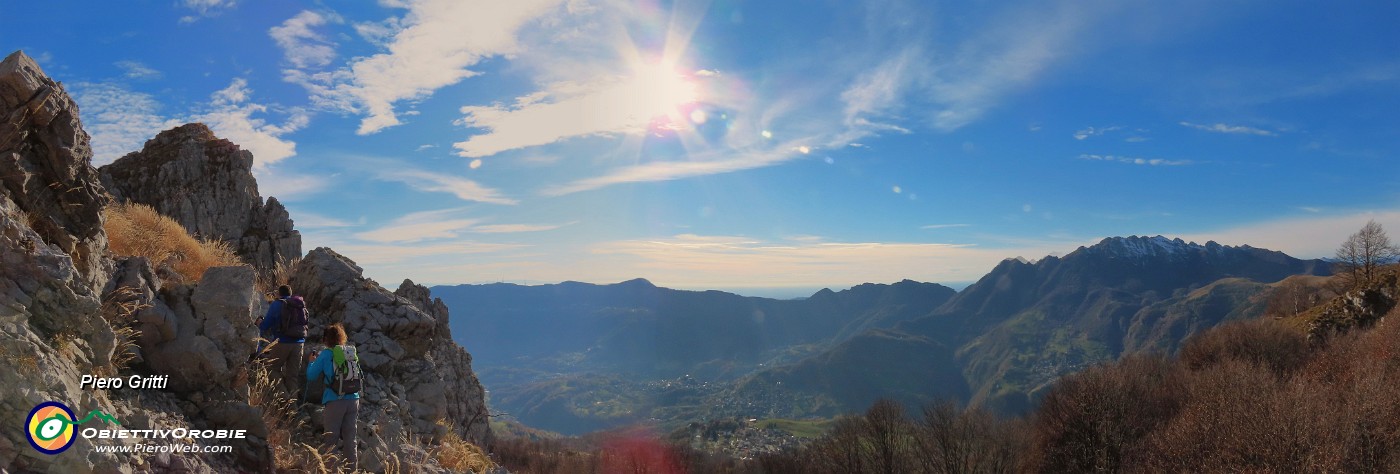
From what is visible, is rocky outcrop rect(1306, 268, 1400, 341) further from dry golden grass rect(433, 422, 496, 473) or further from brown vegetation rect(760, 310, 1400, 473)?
dry golden grass rect(433, 422, 496, 473)

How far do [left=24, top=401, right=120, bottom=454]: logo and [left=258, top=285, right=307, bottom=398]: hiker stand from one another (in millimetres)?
5220

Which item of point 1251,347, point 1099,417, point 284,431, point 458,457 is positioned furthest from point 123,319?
point 1251,347

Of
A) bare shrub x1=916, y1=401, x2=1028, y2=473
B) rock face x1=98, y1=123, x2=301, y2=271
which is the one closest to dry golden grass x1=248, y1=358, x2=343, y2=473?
rock face x1=98, y1=123, x2=301, y2=271

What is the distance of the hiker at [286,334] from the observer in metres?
12.5

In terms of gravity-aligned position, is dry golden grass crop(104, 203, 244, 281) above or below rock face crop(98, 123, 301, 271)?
below

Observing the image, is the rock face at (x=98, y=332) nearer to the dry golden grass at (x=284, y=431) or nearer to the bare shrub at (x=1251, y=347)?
the dry golden grass at (x=284, y=431)

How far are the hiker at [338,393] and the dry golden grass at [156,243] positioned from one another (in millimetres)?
3640

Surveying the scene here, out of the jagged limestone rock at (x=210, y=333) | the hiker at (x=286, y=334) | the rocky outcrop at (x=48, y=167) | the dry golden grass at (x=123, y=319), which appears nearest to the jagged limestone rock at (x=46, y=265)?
the rocky outcrop at (x=48, y=167)

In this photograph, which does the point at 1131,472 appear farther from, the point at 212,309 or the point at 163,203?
the point at 163,203

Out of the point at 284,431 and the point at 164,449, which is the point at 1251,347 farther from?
the point at 164,449

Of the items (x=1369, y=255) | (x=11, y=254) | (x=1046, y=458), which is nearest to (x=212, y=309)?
(x=11, y=254)

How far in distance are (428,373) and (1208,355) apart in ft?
262

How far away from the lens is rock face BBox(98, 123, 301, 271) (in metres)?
25.2

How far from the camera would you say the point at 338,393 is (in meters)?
11.3
